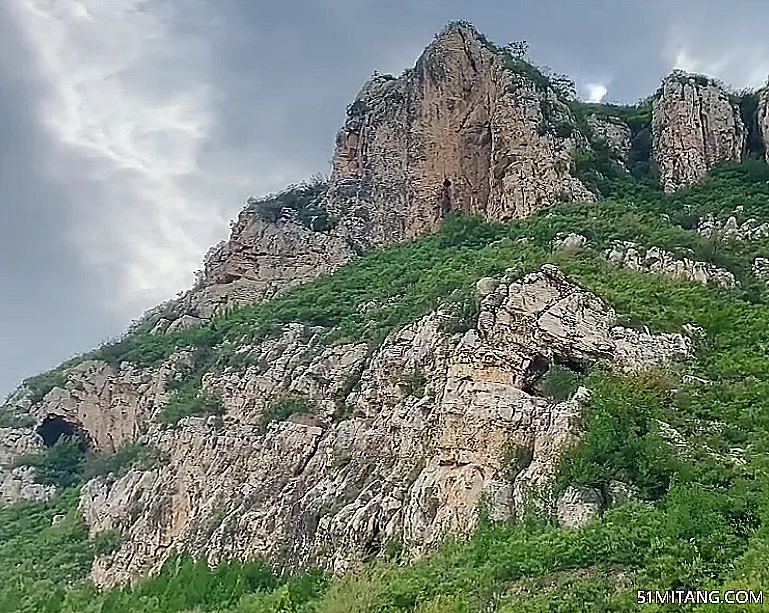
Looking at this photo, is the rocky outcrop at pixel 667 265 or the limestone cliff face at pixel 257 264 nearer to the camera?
the rocky outcrop at pixel 667 265

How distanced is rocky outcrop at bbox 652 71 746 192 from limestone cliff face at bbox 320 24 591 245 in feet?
14.7

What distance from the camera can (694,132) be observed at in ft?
137

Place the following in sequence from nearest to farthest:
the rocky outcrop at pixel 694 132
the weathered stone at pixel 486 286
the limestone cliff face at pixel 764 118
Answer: the weathered stone at pixel 486 286 → the limestone cliff face at pixel 764 118 → the rocky outcrop at pixel 694 132

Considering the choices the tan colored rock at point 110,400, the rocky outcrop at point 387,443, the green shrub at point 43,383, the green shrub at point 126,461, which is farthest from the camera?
the green shrub at point 43,383

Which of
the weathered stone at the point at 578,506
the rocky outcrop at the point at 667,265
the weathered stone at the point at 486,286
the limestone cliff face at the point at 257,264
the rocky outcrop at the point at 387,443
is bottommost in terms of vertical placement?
the weathered stone at the point at 578,506

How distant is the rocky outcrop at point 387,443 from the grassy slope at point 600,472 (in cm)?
98

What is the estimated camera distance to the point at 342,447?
2923 cm

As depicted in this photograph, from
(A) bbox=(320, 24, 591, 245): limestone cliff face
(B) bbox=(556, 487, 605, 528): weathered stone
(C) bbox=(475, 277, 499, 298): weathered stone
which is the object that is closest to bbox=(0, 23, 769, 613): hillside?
(B) bbox=(556, 487, 605, 528): weathered stone

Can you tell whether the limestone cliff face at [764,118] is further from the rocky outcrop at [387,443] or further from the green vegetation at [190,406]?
the green vegetation at [190,406]

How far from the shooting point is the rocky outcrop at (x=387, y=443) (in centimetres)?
2470

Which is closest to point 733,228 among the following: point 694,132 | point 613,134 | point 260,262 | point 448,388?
point 694,132

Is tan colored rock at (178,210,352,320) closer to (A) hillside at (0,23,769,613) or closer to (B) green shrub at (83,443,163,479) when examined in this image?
(A) hillside at (0,23,769,613)

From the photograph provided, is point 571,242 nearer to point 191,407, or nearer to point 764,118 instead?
point 764,118

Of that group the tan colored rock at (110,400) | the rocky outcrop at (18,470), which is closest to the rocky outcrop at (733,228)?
the tan colored rock at (110,400)
